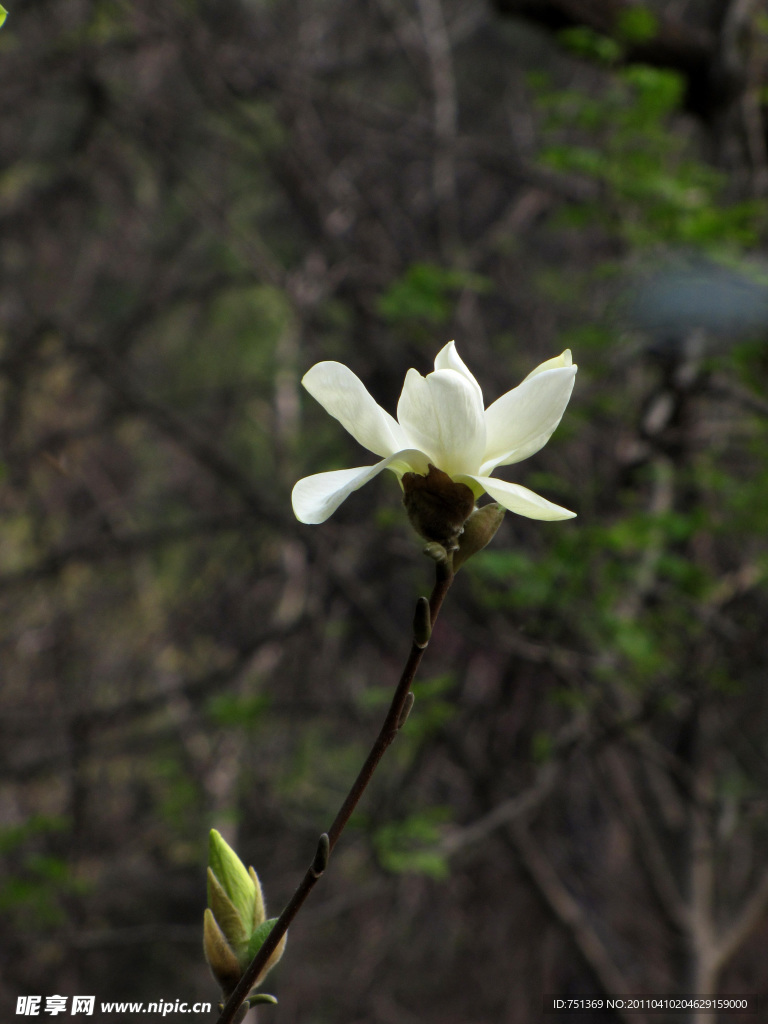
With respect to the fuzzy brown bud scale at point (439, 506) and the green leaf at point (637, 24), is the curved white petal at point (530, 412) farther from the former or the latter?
the green leaf at point (637, 24)

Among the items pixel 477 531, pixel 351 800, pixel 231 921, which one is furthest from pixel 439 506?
pixel 231 921

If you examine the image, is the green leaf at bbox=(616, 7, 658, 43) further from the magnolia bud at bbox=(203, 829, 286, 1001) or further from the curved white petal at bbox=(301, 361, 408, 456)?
the magnolia bud at bbox=(203, 829, 286, 1001)

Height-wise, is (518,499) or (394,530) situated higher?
(394,530)

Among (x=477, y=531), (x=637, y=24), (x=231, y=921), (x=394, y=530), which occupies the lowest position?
(x=231, y=921)

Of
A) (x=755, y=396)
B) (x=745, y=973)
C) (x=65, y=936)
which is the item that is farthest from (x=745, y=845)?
(x=65, y=936)

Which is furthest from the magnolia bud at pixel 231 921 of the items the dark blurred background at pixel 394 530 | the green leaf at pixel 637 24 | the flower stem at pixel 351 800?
the green leaf at pixel 637 24

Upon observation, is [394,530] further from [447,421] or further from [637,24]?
[447,421]
